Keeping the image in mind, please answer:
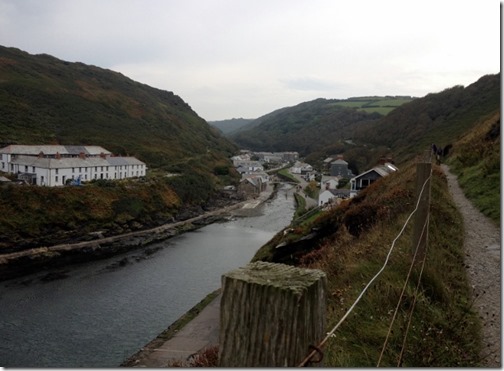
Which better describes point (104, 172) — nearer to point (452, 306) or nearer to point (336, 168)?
point (336, 168)

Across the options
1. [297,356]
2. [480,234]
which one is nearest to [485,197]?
[480,234]

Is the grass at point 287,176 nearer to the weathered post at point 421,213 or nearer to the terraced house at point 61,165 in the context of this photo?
the terraced house at point 61,165

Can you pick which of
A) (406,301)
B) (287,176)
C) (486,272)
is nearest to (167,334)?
(486,272)

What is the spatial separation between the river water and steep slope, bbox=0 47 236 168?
37.8 meters

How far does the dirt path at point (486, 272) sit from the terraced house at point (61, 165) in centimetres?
4583

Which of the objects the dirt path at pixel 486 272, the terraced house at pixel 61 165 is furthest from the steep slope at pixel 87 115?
the dirt path at pixel 486 272

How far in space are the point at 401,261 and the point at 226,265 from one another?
85.3 ft

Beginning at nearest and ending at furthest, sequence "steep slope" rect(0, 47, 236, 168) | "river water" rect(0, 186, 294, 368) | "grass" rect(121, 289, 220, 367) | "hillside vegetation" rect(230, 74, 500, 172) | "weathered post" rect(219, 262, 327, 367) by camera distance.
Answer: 1. "weathered post" rect(219, 262, 327, 367)
2. "grass" rect(121, 289, 220, 367)
3. "river water" rect(0, 186, 294, 368)
4. "hillside vegetation" rect(230, 74, 500, 172)
5. "steep slope" rect(0, 47, 236, 168)

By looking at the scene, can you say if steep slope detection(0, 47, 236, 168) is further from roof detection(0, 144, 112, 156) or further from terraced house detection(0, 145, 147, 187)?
terraced house detection(0, 145, 147, 187)

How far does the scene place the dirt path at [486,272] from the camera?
4.23 metres

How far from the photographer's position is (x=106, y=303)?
924 inches

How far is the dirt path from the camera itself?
4234mm

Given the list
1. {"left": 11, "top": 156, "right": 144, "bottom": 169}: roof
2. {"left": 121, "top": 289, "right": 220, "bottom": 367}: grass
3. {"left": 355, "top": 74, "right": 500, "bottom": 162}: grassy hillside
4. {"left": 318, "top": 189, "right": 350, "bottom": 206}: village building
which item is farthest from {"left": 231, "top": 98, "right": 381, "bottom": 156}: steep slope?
{"left": 121, "top": 289, "right": 220, "bottom": 367}: grass

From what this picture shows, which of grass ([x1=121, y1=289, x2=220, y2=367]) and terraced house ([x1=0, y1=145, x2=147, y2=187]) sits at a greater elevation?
terraced house ([x1=0, y1=145, x2=147, y2=187])
